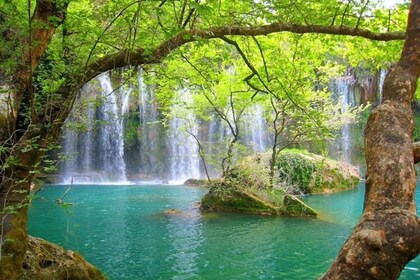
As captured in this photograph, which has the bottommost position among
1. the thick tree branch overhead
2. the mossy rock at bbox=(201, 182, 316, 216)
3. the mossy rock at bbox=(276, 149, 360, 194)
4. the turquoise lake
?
the turquoise lake

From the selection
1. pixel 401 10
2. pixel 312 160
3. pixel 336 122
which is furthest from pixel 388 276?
pixel 312 160

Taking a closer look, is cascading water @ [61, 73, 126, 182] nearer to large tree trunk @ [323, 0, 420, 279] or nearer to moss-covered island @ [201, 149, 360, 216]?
moss-covered island @ [201, 149, 360, 216]

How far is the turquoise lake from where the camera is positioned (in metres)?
8.40

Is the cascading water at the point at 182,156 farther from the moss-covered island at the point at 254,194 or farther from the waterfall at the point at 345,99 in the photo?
the moss-covered island at the point at 254,194

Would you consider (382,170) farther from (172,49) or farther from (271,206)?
(271,206)

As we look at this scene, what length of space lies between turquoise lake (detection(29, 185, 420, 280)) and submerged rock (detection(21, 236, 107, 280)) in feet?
1.48

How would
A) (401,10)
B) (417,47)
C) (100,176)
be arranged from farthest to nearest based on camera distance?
(100,176) → (401,10) → (417,47)

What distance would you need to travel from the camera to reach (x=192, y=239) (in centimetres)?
1084

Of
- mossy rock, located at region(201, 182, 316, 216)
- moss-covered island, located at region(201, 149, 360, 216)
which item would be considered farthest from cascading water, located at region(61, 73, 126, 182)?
mossy rock, located at region(201, 182, 316, 216)

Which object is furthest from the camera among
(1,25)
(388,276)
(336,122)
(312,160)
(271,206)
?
(312,160)

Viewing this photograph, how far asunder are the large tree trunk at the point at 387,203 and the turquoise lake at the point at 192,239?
17.3 feet

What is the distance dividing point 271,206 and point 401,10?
9212mm

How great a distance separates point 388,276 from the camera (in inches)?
50.5

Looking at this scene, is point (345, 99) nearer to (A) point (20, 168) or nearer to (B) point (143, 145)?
(B) point (143, 145)
